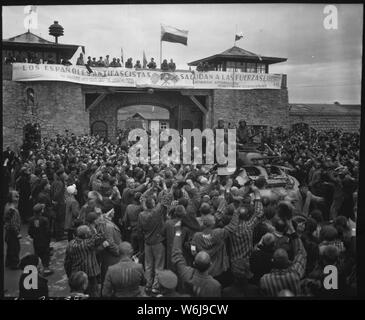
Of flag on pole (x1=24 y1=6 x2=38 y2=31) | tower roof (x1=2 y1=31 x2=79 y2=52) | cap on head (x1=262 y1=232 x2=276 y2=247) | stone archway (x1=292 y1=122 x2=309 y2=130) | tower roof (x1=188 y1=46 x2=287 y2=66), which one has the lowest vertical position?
cap on head (x1=262 y1=232 x2=276 y2=247)

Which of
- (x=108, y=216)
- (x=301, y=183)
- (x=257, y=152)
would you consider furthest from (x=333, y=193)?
(x=108, y=216)

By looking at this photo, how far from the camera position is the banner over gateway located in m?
7.85

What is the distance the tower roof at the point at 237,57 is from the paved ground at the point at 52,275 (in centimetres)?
424

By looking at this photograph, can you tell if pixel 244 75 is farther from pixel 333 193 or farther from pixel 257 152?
pixel 333 193

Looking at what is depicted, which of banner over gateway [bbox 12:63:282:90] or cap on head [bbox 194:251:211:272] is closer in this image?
cap on head [bbox 194:251:211:272]

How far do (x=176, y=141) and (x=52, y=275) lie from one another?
3.18 m

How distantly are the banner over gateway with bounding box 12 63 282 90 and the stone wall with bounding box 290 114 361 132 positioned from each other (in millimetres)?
787

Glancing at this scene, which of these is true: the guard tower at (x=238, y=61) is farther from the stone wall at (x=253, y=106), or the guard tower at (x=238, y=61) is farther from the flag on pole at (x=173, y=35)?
the flag on pole at (x=173, y=35)

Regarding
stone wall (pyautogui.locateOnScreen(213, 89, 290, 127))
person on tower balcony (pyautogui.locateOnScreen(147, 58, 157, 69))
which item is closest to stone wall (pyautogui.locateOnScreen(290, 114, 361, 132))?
stone wall (pyautogui.locateOnScreen(213, 89, 290, 127))

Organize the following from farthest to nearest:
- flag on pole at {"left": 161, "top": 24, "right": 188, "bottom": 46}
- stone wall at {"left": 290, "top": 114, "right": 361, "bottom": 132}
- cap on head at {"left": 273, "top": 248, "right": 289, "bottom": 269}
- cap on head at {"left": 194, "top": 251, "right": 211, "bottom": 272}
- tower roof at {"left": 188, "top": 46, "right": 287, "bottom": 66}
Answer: tower roof at {"left": 188, "top": 46, "right": 287, "bottom": 66}, stone wall at {"left": 290, "top": 114, "right": 361, "bottom": 132}, flag on pole at {"left": 161, "top": 24, "right": 188, "bottom": 46}, cap on head at {"left": 194, "top": 251, "right": 211, "bottom": 272}, cap on head at {"left": 273, "top": 248, "right": 289, "bottom": 269}

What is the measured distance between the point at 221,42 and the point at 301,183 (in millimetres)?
2997

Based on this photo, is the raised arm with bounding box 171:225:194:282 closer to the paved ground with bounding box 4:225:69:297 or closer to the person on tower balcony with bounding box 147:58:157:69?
the paved ground with bounding box 4:225:69:297

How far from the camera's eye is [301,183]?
7.62m

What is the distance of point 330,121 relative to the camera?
7.60m
